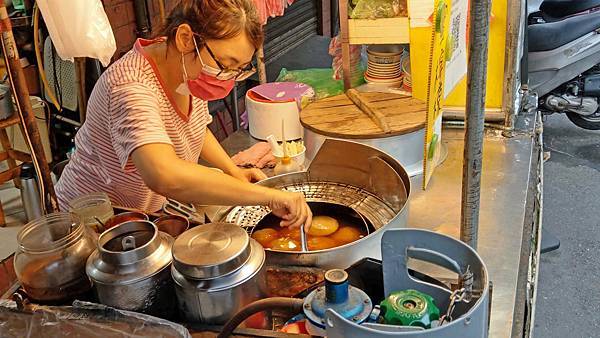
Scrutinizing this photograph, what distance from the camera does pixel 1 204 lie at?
387 centimetres

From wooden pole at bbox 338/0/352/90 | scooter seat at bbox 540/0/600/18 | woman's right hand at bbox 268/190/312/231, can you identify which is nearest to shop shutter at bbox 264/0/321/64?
scooter seat at bbox 540/0/600/18

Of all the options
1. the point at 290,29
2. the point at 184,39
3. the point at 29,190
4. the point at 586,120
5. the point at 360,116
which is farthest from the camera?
the point at 290,29

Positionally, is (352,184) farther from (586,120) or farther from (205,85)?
(586,120)

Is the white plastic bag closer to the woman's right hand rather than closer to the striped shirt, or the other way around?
the striped shirt

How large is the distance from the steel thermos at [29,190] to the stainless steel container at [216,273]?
2900 millimetres

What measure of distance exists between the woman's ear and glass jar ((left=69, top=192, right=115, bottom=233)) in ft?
1.44

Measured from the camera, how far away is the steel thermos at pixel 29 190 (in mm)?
3646

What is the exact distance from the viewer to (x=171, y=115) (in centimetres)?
161

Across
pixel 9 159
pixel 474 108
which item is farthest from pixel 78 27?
pixel 9 159

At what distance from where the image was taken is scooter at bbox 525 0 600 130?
14.1 ft

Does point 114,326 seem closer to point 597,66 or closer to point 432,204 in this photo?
point 432,204

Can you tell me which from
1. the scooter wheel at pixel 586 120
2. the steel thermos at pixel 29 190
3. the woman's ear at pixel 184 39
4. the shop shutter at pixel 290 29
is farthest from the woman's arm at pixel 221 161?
the scooter wheel at pixel 586 120

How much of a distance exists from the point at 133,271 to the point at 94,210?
0.35 meters

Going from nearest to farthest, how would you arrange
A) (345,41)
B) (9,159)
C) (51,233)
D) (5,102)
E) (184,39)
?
(51,233) < (184,39) < (345,41) < (5,102) < (9,159)
